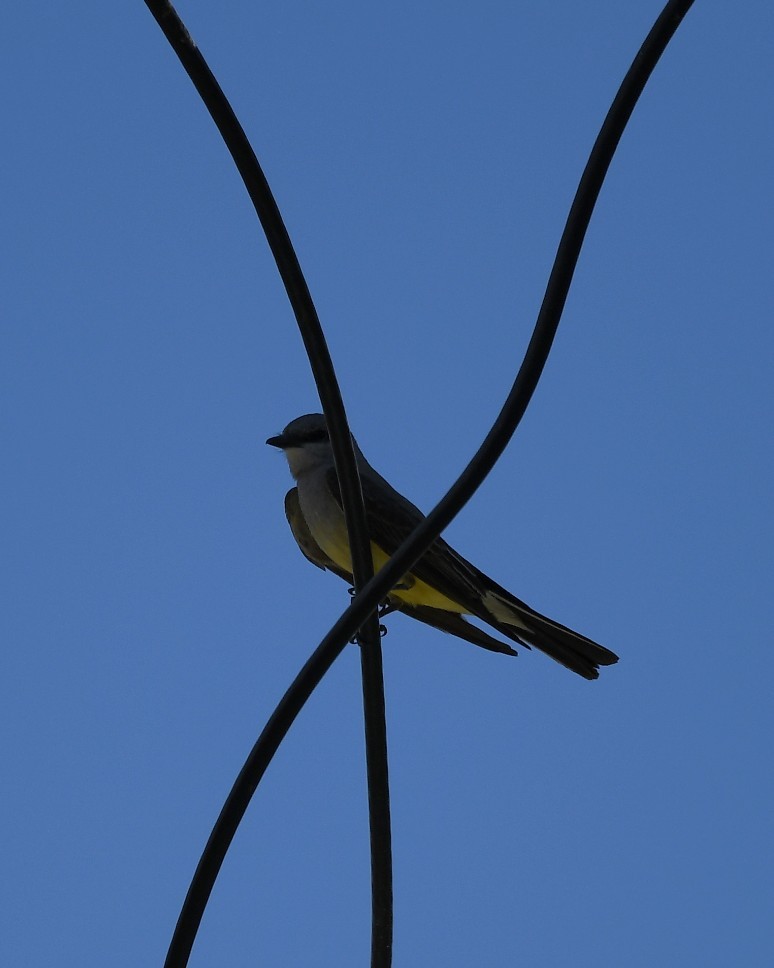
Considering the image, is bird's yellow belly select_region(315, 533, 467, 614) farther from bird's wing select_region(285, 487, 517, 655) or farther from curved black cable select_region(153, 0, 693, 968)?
curved black cable select_region(153, 0, 693, 968)

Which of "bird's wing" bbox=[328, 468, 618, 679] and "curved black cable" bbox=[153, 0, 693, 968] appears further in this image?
"bird's wing" bbox=[328, 468, 618, 679]

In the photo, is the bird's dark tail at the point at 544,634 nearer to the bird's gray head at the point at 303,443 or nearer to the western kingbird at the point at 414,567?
the western kingbird at the point at 414,567

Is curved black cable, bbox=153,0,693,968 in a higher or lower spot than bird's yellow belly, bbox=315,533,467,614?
lower

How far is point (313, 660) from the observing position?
90.4 inches

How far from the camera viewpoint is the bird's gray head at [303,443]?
5773 millimetres

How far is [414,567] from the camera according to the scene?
5.06m

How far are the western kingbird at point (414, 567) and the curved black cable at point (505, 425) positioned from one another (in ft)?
6.94

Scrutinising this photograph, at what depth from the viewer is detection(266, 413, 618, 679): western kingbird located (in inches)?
189

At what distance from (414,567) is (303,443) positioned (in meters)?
1.09

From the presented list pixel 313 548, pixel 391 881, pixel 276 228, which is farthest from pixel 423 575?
pixel 276 228

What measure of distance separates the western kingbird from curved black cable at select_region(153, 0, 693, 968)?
2114mm

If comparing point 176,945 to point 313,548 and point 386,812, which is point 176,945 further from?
point 313,548

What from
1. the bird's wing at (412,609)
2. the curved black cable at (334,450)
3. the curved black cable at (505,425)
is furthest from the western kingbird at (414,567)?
the curved black cable at (505,425)

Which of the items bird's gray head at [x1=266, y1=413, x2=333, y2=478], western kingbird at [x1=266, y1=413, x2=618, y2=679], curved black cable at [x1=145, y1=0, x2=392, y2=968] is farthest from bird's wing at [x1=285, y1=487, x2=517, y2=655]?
curved black cable at [x1=145, y1=0, x2=392, y2=968]
